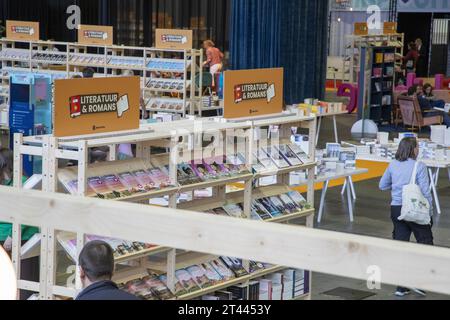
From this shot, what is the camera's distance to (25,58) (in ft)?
59.0

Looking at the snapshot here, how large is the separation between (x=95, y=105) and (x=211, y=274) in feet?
4.89

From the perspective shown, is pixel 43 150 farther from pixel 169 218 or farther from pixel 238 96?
pixel 169 218

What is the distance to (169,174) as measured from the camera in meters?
6.50

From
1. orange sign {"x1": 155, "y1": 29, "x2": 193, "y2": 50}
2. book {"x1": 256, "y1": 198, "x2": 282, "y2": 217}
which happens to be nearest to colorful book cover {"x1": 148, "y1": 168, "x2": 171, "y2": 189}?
book {"x1": 256, "y1": 198, "x2": 282, "y2": 217}

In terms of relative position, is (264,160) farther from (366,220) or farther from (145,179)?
(366,220)

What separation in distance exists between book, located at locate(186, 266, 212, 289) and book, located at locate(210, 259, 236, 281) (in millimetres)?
150

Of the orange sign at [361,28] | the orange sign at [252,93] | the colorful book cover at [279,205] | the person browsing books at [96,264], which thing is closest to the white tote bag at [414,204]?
the colorful book cover at [279,205]

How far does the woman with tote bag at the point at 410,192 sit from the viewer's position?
8.00m

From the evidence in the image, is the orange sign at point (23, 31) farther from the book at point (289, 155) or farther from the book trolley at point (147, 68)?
the book at point (289, 155)

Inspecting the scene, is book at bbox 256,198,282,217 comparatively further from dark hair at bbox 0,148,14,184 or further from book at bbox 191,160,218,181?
Result: dark hair at bbox 0,148,14,184

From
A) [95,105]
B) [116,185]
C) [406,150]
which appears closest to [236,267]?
[116,185]

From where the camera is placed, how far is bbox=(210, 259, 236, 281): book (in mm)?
Result: 6934
